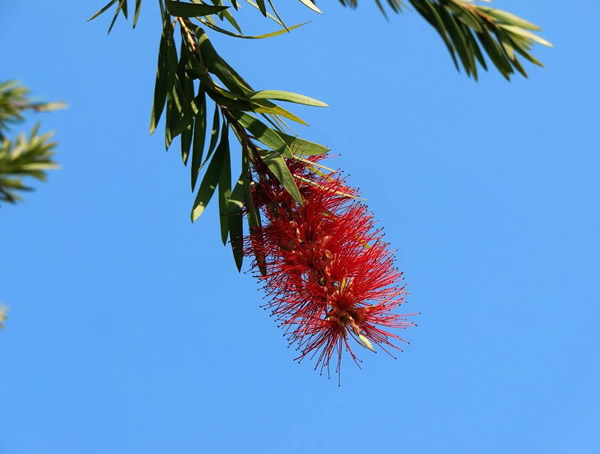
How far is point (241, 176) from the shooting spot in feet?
10.4

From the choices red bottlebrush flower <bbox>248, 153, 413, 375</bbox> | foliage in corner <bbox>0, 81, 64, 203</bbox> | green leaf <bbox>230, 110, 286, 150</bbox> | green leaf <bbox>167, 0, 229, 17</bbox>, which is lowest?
foliage in corner <bbox>0, 81, 64, 203</bbox>

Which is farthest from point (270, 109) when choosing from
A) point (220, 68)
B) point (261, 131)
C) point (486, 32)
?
point (486, 32)

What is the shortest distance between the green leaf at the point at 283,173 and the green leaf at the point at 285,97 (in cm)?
26

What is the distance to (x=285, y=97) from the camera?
3117 millimetres

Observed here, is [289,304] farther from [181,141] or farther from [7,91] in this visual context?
[7,91]

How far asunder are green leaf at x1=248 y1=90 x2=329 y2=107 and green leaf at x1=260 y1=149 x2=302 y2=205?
0.26 m

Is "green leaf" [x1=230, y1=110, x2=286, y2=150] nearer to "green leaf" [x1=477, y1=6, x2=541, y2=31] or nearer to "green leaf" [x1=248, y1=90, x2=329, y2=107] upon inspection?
"green leaf" [x1=248, y1=90, x2=329, y2=107]

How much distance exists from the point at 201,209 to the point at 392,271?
0.91 meters

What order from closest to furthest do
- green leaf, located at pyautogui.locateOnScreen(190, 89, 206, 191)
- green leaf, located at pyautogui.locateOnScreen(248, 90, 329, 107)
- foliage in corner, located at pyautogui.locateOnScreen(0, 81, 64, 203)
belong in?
foliage in corner, located at pyautogui.locateOnScreen(0, 81, 64, 203) < green leaf, located at pyautogui.locateOnScreen(248, 90, 329, 107) < green leaf, located at pyautogui.locateOnScreen(190, 89, 206, 191)

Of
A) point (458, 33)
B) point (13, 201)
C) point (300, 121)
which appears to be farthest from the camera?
point (300, 121)


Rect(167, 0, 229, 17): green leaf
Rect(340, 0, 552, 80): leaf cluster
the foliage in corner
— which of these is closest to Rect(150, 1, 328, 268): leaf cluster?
Rect(167, 0, 229, 17): green leaf

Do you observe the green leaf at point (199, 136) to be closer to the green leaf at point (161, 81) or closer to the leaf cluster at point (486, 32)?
the green leaf at point (161, 81)

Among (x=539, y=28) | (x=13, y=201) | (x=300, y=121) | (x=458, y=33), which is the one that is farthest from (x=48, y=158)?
(x=300, y=121)

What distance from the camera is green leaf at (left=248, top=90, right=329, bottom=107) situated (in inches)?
121
